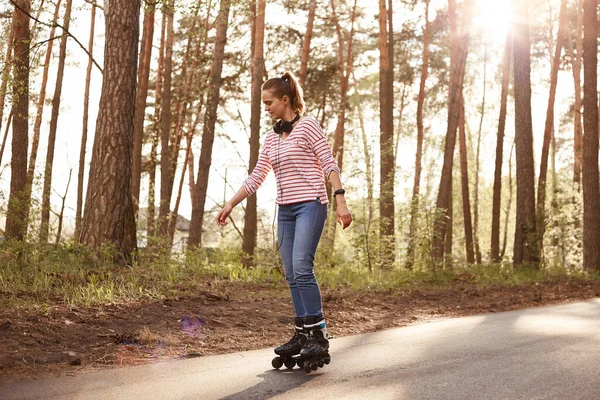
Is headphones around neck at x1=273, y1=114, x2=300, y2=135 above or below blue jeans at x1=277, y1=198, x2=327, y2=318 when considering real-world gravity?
above

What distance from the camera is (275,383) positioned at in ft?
15.2

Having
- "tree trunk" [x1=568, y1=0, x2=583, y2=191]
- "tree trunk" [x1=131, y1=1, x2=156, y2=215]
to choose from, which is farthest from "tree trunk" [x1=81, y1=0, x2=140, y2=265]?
"tree trunk" [x1=568, y1=0, x2=583, y2=191]

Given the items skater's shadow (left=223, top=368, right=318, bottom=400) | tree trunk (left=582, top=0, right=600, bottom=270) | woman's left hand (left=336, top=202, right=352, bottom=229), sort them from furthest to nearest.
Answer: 1. tree trunk (left=582, top=0, right=600, bottom=270)
2. woman's left hand (left=336, top=202, right=352, bottom=229)
3. skater's shadow (left=223, top=368, right=318, bottom=400)

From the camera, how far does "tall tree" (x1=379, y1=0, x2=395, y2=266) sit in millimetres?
14469

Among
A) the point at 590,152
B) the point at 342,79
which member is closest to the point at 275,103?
the point at 590,152

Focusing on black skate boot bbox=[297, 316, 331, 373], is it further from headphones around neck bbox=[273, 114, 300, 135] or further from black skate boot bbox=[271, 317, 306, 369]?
headphones around neck bbox=[273, 114, 300, 135]

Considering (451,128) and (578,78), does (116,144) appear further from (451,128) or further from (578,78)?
(578,78)

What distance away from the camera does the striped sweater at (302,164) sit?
16.8 feet

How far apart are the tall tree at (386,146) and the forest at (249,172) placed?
6cm

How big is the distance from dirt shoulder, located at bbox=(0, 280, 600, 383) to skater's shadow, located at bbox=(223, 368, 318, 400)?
1.06m

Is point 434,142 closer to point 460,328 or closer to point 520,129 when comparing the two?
point 520,129

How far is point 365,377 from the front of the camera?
4848mm

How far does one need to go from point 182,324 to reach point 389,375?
2.68 m

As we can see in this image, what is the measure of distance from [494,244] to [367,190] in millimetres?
14044
